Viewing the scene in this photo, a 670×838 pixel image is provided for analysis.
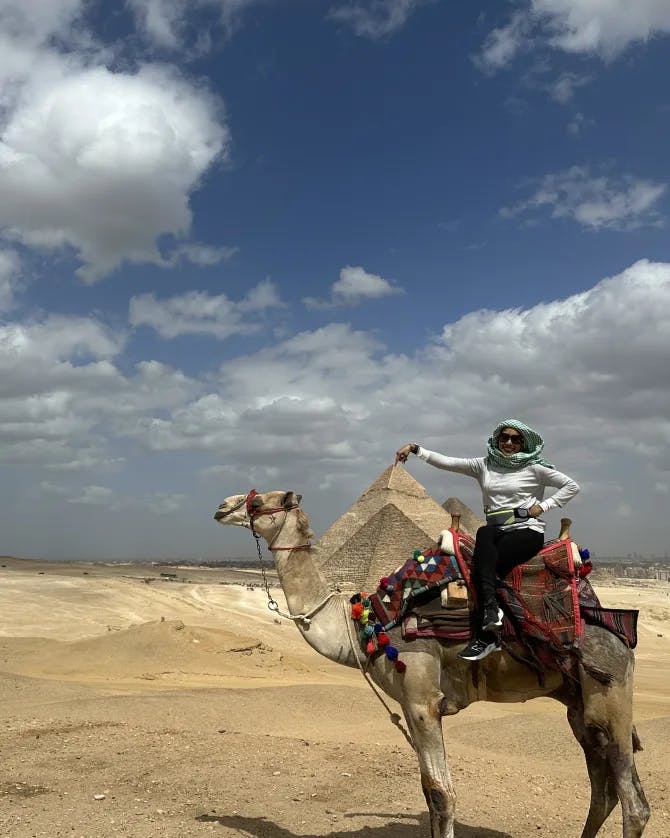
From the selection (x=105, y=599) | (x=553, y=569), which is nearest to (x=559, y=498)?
(x=553, y=569)

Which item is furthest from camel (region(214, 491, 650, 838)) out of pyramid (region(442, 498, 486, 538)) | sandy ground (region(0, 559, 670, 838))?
pyramid (region(442, 498, 486, 538))

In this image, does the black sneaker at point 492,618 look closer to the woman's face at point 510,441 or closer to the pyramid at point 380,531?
the woman's face at point 510,441

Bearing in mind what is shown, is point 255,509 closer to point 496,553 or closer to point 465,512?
point 496,553

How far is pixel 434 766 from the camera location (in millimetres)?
4406

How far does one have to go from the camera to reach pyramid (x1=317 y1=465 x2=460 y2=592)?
51219 millimetres

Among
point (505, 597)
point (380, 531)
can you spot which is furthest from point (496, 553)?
point (380, 531)

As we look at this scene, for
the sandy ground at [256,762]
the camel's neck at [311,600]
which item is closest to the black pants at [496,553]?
the camel's neck at [311,600]

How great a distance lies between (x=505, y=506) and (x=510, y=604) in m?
0.64

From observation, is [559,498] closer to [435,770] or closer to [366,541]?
[435,770]

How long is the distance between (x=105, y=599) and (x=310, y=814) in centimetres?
2365

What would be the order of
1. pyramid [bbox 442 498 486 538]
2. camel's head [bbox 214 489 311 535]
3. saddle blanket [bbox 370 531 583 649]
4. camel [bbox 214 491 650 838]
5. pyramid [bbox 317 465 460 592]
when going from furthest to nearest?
pyramid [bbox 442 498 486 538] → pyramid [bbox 317 465 460 592] → camel's head [bbox 214 489 311 535] → saddle blanket [bbox 370 531 583 649] → camel [bbox 214 491 650 838]

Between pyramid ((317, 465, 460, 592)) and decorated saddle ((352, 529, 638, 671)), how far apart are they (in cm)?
4357

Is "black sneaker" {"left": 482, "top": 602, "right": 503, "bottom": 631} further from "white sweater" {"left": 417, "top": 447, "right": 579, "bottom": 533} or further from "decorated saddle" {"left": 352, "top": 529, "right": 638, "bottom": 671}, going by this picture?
"white sweater" {"left": 417, "top": 447, "right": 579, "bottom": 533}

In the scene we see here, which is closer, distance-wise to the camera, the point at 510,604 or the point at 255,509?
the point at 510,604
